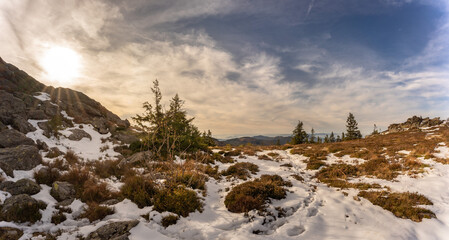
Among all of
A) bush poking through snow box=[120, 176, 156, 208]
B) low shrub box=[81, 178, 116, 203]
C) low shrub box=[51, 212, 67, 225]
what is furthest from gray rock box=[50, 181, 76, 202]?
bush poking through snow box=[120, 176, 156, 208]

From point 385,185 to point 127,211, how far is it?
12.6 m

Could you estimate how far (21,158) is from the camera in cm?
852

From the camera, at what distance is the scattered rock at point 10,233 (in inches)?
193

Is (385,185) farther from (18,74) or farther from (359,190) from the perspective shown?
(18,74)

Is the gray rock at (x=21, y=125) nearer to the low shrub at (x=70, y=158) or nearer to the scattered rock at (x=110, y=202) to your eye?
the low shrub at (x=70, y=158)

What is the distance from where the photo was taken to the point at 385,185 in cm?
1012

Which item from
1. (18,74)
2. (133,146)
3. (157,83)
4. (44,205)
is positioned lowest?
(44,205)

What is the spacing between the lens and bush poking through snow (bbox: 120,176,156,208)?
24.0 ft

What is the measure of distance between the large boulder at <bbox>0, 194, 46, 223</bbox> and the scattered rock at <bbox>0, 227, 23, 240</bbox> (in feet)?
1.65

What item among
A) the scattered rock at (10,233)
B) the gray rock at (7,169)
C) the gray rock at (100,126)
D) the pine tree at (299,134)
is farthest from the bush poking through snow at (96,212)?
the pine tree at (299,134)

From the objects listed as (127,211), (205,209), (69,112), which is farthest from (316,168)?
(69,112)

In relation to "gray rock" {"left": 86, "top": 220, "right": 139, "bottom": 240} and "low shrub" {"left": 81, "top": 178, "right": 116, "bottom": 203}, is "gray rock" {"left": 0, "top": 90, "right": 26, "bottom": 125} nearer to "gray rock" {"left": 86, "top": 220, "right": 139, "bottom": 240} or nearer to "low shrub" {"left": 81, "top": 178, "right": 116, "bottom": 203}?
"low shrub" {"left": 81, "top": 178, "right": 116, "bottom": 203}

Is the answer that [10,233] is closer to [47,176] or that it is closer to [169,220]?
[47,176]

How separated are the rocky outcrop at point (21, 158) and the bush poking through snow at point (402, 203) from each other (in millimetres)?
15366
